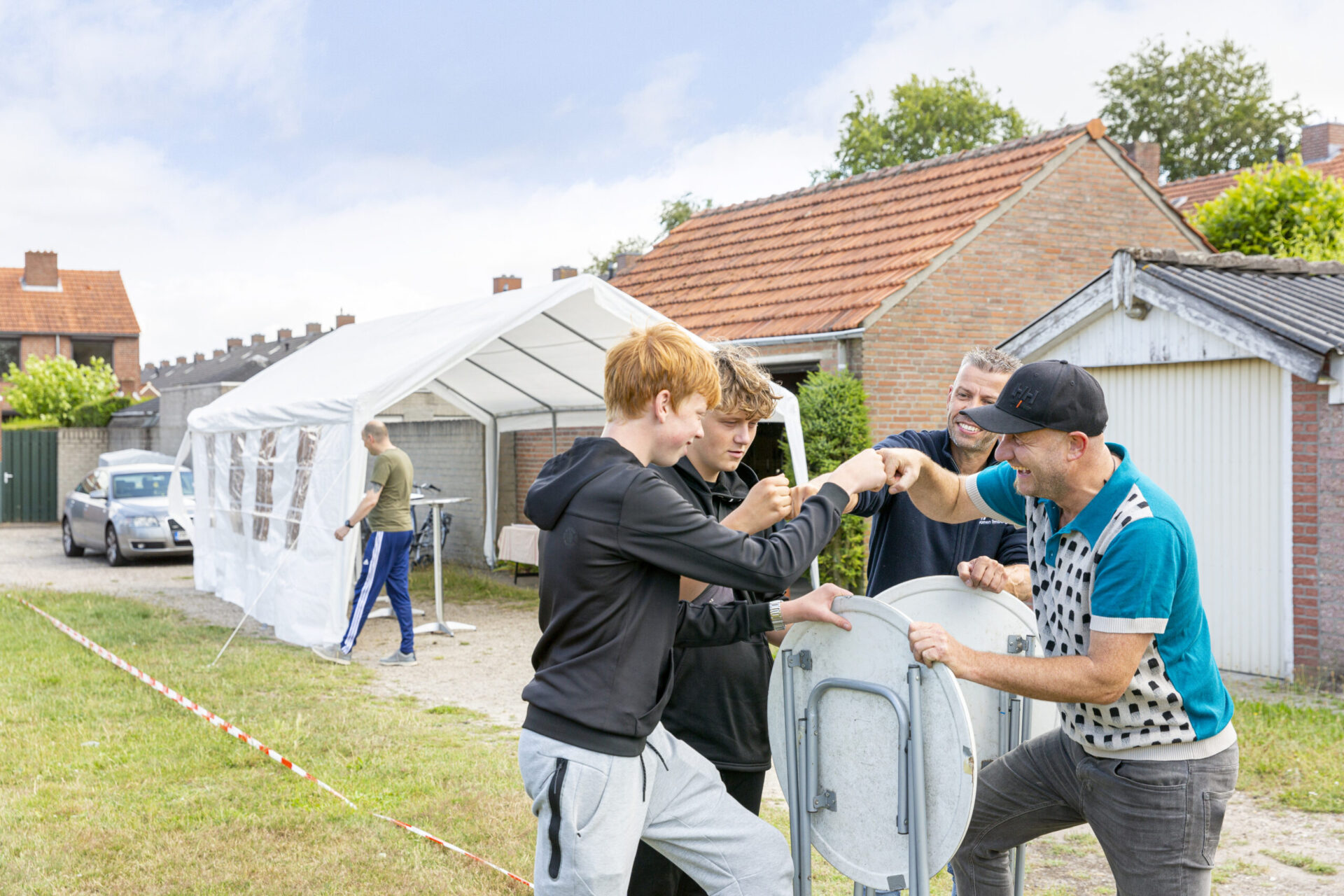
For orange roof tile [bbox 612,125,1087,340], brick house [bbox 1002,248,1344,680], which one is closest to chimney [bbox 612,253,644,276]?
orange roof tile [bbox 612,125,1087,340]

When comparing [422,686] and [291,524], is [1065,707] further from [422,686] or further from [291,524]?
[291,524]

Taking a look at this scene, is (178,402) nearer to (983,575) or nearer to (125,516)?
(125,516)

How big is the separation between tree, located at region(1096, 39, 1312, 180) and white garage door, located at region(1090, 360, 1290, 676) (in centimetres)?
3493

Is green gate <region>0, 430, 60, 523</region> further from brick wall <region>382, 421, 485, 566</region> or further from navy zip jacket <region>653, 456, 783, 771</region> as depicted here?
navy zip jacket <region>653, 456, 783, 771</region>

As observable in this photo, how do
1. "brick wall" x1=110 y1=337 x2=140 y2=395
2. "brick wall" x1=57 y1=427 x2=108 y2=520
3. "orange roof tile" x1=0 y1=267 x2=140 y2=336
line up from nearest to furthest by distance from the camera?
"brick wall" x1=57 y1=427 x2=108 y2=520 < "orange roof tile" x1=0 y1=267 x2=140 y2=336 < "brick wall" x1=110 y1=337 x2=140 y2=395

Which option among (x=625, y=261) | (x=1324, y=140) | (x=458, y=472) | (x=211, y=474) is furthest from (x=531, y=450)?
(x=1324, y=140)

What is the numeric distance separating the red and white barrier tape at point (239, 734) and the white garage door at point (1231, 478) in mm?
6268

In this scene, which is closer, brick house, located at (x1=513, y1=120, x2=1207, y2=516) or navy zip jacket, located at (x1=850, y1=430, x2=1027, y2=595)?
navy zip jacket, located at (x1=850, y1=430, x2=1027, y2=595)

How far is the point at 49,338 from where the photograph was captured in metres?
48.8

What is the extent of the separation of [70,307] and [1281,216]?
1909 inches

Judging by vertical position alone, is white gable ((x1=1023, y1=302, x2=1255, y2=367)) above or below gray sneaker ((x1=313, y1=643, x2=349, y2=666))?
above

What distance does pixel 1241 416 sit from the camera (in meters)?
8.77

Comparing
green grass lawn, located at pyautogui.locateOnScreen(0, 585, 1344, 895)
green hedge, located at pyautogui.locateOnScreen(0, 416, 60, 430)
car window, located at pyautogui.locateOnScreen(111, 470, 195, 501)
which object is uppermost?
green hedge, located at pyautogui.locateOnScreen(0, 416, 60, 430)

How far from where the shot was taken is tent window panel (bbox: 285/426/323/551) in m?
10.4
